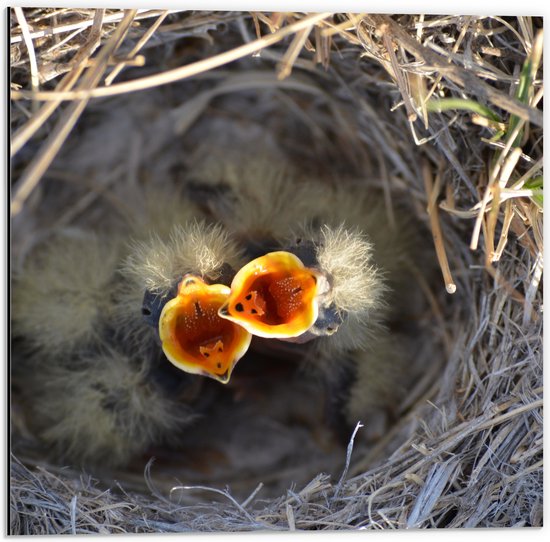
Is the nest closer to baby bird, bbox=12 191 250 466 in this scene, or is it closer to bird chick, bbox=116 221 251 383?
baby bird, bbox=12 191 250 466

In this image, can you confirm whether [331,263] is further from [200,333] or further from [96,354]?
[96,354]

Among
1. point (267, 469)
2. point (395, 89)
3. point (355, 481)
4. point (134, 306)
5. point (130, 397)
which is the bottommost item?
point (267, 469)

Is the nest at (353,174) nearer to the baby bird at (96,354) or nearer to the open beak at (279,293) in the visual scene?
the baby bird at (96,354)

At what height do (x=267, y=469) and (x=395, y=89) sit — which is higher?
(x=395, y=89)

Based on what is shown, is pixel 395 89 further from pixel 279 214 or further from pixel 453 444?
pixel 453 444

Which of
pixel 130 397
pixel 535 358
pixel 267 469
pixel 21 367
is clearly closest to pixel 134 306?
pixel 130 397

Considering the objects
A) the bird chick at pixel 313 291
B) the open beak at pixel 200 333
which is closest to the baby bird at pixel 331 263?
the bird chick at pixel 313 291
